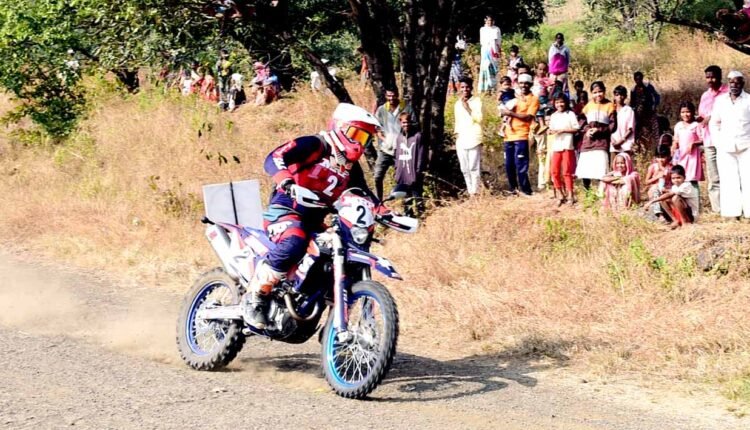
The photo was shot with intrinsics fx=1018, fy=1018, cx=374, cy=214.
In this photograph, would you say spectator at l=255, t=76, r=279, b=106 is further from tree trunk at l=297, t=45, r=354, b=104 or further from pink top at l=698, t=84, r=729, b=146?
pink top at l=698, t=84, r=729, b=146

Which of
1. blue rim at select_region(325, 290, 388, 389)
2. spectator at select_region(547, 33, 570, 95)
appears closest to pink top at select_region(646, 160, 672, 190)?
blue rim at select_region(325, 290, 388, 389)

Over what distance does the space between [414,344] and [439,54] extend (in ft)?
22.5

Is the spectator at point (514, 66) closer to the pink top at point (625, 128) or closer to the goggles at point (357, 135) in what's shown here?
the pink top at point (625, 128)

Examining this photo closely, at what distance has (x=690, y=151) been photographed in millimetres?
13508

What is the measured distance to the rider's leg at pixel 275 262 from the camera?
7.98 meters

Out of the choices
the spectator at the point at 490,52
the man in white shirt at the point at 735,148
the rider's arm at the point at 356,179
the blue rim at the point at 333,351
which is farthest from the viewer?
the spectator at the point at 490,52

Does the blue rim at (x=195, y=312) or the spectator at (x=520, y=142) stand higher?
the spectator at (x=520, y=142)

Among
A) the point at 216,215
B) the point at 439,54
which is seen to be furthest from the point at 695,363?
the point at 439,54

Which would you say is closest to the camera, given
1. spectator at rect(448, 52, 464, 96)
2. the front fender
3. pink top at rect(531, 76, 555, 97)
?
the front fender

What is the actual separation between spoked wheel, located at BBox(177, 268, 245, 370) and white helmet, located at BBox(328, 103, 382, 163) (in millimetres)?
1622

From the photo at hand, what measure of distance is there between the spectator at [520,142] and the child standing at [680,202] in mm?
2559

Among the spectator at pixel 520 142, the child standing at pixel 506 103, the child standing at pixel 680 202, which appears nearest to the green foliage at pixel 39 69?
the child standing at pixel 506 103

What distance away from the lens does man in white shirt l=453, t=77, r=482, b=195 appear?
595 inches

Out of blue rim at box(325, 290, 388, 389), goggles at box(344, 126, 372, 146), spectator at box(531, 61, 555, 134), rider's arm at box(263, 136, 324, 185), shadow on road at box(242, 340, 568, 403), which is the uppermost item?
spectator at box(531, 61, 555, 134)
